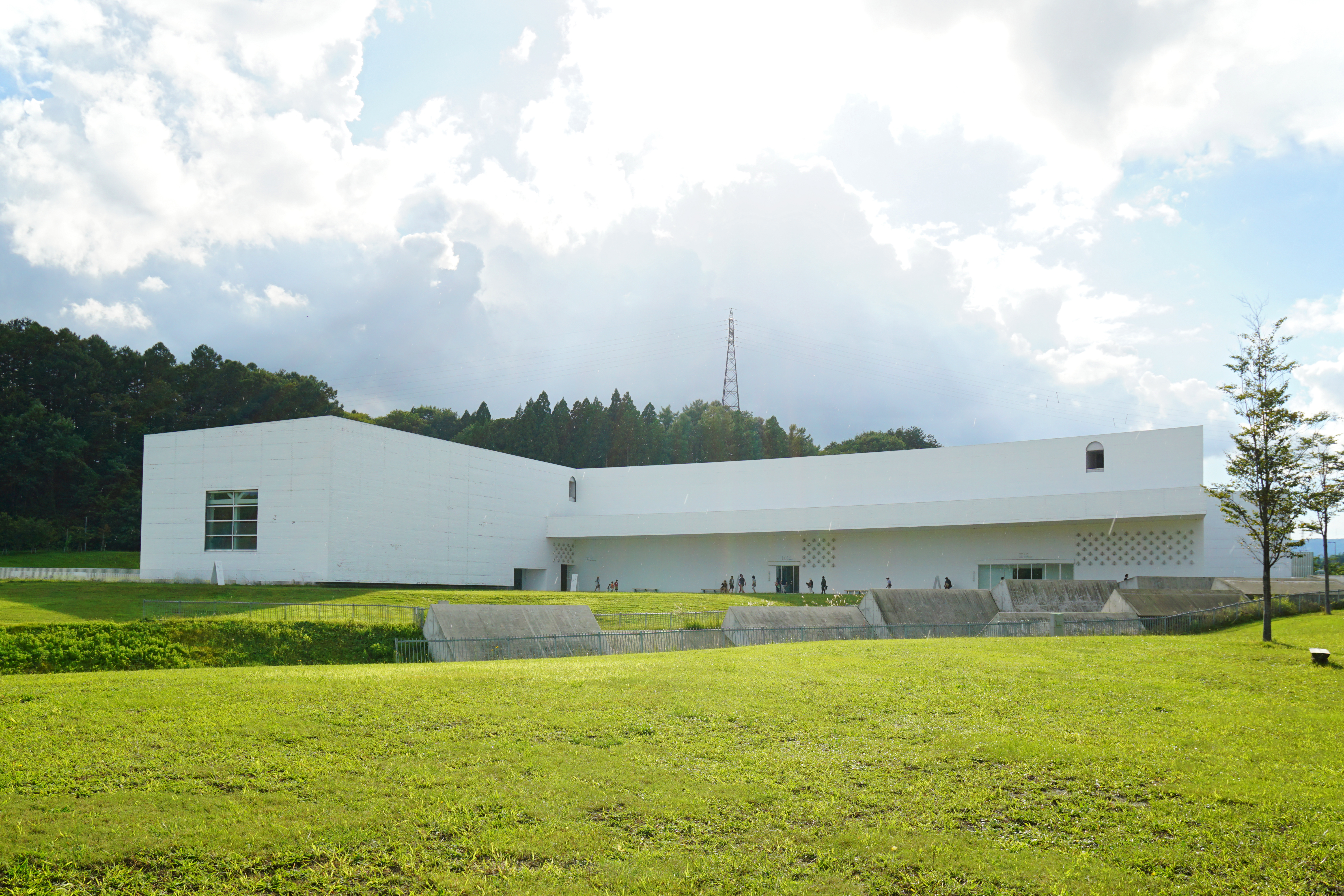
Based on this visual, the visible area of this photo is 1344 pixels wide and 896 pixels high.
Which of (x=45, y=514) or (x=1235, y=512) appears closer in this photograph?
(x=1235, y=512)

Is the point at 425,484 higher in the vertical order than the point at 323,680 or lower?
higher

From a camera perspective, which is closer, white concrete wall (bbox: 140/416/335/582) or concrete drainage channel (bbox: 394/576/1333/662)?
concrete drainage channel (bbox: 394/576/1333/662)

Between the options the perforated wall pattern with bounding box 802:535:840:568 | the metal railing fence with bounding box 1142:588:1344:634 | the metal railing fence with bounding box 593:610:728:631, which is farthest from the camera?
the perforated wall pattern with bounding box 802:535:840:568

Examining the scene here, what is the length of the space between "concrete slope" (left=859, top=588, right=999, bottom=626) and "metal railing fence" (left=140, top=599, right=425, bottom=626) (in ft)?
36.8

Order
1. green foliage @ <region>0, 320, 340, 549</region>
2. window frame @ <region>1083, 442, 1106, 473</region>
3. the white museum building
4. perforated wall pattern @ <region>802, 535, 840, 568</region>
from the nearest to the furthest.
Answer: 1. the white museum building
2. window frame @ <region>1083, 442, 1106, 473</region>
3. perforated wall pattern @ <region>802, 535, 840, 568</region>
4. green foliage @ <region>0, 320, 340, 549</region>

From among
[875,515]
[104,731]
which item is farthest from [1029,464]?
[104,731]

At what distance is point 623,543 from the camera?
162 feet

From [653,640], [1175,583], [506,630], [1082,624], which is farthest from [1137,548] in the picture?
[506,630]

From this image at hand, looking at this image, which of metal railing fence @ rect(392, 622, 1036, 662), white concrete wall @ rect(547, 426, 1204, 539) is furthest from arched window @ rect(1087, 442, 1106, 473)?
metal railing fence @ rect(392, 622, 1036, 662)

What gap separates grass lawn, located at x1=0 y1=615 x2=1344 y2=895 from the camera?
19.3 feet

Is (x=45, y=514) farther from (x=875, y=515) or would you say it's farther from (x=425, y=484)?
(x=875, y=515)

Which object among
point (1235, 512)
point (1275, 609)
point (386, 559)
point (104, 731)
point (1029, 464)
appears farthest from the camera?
point (1029, 464)

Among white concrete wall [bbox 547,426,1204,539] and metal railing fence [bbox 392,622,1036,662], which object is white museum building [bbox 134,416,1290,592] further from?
metal railing fence [bbox 392,622,1036,662]

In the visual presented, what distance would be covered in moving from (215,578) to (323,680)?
25502 millimetres
